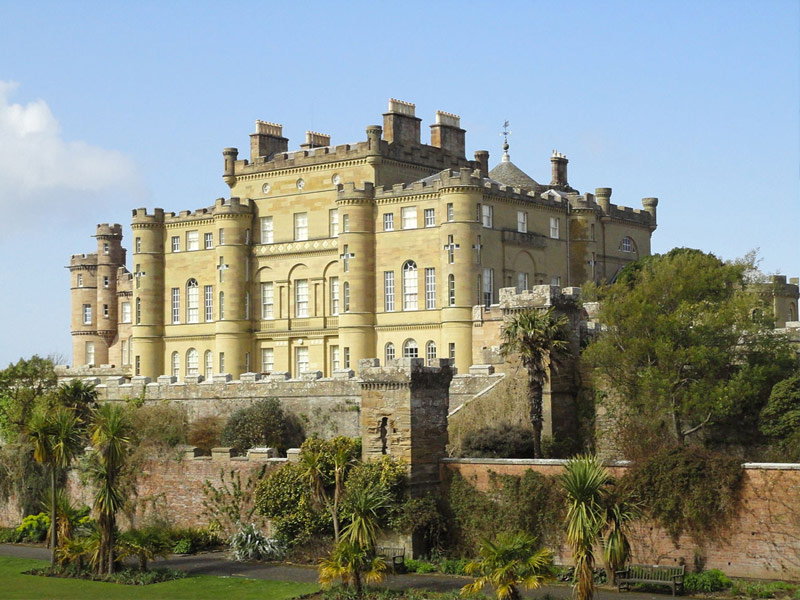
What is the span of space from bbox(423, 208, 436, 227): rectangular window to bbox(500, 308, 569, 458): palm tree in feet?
55.0

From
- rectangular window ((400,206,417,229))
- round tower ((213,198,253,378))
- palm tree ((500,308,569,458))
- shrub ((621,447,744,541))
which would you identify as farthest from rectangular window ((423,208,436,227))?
shrub ((621,447,744,541))

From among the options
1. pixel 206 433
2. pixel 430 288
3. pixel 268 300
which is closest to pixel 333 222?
pixel 268 300

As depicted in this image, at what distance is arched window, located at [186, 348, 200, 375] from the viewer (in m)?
62.9

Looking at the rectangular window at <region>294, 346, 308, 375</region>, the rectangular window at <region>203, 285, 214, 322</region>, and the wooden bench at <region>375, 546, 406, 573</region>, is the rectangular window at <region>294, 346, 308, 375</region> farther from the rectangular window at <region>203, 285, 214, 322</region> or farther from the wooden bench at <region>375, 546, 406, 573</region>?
the wooden bench at <region>375, 546, 406, 573</region>

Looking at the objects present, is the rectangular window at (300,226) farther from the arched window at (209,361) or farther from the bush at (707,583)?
the bush at (707,583)

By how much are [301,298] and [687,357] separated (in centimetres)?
2745

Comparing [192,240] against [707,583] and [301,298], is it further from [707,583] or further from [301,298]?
[707,583]

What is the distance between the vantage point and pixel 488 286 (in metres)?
55.0

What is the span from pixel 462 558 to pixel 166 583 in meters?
7.22

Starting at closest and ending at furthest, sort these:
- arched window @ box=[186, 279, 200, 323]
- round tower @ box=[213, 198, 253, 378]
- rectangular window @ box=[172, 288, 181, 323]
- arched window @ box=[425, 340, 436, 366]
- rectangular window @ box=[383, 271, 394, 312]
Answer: arched window @ box=[425, 340, 436, 366]
rectangular window @ box=[383, 271, 394, 312]
round tower @ box=[213, 198, 253, 378]
arched window @ box=[186, 279, 200, 323]
rectangular window @ box=[172, 288, 181, 323]

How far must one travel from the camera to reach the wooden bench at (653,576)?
28.3 metres

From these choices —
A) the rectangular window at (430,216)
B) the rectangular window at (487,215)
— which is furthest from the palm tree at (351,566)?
the rectangular window at (487,215)

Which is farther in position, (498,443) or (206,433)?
(206,433)

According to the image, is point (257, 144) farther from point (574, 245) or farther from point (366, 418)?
point (366, 418)
